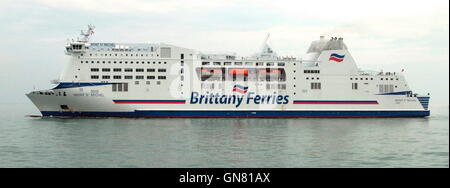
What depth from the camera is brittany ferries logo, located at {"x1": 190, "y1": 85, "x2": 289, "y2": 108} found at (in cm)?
3922

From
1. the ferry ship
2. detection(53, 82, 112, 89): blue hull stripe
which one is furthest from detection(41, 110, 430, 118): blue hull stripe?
detection(53, 82, 112, 89): blue hull stripe

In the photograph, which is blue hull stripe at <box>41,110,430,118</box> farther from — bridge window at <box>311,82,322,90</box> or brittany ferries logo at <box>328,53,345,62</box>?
brittany ferries logo at <box>328,53,345,62</box>

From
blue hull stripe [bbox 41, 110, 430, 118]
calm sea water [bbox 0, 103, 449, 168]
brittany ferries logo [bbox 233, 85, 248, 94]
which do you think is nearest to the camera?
calm sea water [bbox 0, 103, 449, 168]

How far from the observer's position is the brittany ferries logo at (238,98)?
39.2 meters

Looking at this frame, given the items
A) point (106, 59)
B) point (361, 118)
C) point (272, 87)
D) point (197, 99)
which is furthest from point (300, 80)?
point (106, 59)

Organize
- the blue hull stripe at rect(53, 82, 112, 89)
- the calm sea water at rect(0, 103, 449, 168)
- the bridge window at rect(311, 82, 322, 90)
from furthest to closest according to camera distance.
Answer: the bridge window at rect(311, 82, 322, 90), the blue hull stripe at rect(53, 82, 112, 89), the calm sea water at rect(0, 103, 449, 168)

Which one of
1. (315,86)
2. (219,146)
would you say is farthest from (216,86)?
(219,146)

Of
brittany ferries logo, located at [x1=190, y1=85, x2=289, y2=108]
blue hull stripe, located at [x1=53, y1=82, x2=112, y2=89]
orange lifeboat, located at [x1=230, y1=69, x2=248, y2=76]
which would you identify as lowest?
brittany ferries logo, located at [x1=190, y1=85, x2=289, y2=108]

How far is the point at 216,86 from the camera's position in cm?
3969

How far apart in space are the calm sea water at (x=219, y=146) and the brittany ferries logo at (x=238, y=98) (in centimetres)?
761

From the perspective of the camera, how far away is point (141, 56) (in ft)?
127

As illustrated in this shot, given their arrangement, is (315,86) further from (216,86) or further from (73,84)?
(73,84)

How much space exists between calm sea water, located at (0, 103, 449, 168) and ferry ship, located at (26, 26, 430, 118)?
21.2 feet

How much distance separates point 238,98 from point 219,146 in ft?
58.9
